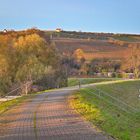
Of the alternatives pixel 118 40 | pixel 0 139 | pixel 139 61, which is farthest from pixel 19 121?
pixel 118 40

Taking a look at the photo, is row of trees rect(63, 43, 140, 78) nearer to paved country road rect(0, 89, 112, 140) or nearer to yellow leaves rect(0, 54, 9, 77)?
yellow leaves rect(0, 54, 9, 77)

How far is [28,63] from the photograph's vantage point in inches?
2178

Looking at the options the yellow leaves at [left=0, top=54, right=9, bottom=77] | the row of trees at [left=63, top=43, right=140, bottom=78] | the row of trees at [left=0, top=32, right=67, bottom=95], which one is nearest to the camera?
the yellow leaves at [left=0, top=54, right=9, bottom=77]

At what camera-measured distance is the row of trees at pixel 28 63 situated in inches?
2076

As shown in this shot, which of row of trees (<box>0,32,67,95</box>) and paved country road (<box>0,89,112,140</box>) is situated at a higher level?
row of trees (<box>0,32,67,95</box>)

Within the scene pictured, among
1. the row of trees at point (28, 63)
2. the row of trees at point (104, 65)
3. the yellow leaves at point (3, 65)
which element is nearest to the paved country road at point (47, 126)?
the row of trees at point (28, 63)

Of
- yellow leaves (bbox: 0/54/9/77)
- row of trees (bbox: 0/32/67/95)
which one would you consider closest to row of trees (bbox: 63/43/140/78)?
row of trees (bbox: 0/32/67/95)

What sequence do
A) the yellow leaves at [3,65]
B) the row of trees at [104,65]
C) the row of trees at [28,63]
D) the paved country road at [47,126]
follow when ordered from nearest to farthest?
the paved country road at [47,126] → the yellow leaves at [3,65] → the row of trees at [28,63] → the row of trees at [104,65]

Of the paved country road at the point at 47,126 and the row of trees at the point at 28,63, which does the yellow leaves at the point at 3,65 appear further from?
the paved country road at the point at 47,126

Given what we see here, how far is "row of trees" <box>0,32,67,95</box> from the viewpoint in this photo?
52719 mm

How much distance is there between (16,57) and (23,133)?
39459 mm

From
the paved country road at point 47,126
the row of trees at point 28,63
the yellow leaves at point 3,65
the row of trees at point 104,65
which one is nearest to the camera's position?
the paved country road at point 47,126

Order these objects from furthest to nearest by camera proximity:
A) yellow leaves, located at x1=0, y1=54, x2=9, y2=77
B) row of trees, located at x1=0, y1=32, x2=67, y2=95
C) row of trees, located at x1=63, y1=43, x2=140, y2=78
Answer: row of trees, located at x1=63, y1=43, x2=140, y2=78, row of trees, located at x1=0, y1=32, x2=67, y2=95, yellow leaves, located at x1=0, y1=54, x2=9, y2=77

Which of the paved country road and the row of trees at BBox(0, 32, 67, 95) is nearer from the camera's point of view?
the paved country road
